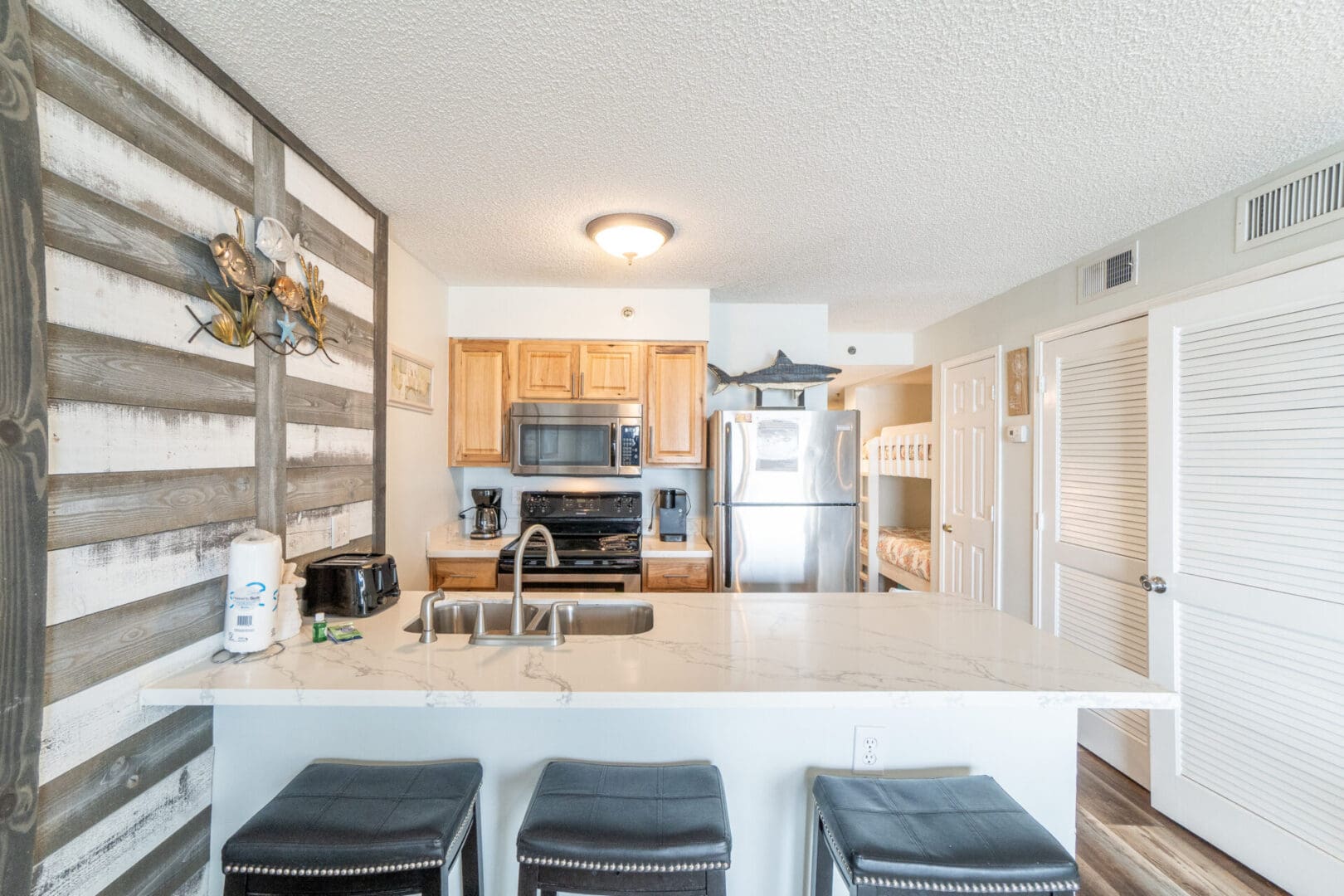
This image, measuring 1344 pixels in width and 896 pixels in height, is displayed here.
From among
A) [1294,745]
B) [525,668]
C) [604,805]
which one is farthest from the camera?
[1294,745]

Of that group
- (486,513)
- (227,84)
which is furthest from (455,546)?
(227,84)

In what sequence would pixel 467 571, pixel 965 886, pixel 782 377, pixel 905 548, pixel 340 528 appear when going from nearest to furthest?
pixel 965 886
pixel 340 528
pixel 467 571
pixel 782 377
pixel 905 548

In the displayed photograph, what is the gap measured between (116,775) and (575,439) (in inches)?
93.7

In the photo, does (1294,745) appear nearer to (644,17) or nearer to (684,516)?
(684,516)

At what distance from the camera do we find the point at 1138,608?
2488 millimetres

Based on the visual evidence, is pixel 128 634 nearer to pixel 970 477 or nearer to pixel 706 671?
pixel 706 671

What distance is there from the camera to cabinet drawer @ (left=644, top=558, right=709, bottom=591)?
127 inches

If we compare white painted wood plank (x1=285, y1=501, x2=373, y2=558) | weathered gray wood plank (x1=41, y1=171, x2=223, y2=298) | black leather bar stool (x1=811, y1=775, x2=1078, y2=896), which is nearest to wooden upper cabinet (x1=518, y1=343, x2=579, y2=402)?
white painted wood plank (x1=285, y1=501, x2=373, y2=558)

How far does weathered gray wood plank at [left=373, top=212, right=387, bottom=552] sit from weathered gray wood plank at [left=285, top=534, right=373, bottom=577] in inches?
2.1

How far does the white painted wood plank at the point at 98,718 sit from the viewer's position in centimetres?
104

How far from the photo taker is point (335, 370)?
1977 millimetres

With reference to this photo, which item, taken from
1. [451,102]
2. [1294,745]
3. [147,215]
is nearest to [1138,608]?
[1294,745]

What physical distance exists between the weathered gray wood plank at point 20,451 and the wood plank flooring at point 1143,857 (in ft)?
8.78

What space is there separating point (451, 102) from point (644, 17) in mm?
631
